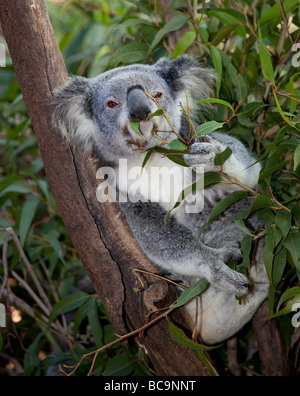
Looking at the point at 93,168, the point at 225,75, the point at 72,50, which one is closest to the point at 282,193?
the point at 225,75

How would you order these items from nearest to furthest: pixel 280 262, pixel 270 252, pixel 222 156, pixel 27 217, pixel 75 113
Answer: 1. pixel 222 156
2. pixel 270 252
3. pixel 280 262
4. pixel 75 113
5. pixel 27 217

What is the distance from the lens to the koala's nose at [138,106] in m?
1.95

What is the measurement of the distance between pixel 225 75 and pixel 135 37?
2.16ft

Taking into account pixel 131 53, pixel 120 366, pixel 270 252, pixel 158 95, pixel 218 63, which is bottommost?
pixel 120 366

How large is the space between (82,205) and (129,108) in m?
0.51

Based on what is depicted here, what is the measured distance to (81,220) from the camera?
6.82ft

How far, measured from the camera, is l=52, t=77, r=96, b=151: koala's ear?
2.07m

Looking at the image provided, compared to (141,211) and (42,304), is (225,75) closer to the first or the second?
(141,211)

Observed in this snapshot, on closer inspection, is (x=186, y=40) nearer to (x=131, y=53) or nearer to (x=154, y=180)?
(x=131, y=53)

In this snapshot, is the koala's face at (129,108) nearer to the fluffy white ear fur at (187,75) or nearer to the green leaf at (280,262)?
the fluffy white ear fur at (187,75)

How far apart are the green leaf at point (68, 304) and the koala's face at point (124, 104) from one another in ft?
2.87

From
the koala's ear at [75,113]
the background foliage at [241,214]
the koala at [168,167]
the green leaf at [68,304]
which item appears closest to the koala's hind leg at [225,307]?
the koala at [168,167]

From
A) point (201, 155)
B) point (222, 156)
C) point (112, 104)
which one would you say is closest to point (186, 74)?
point (112, 104)

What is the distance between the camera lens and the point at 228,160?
82.4 inches
